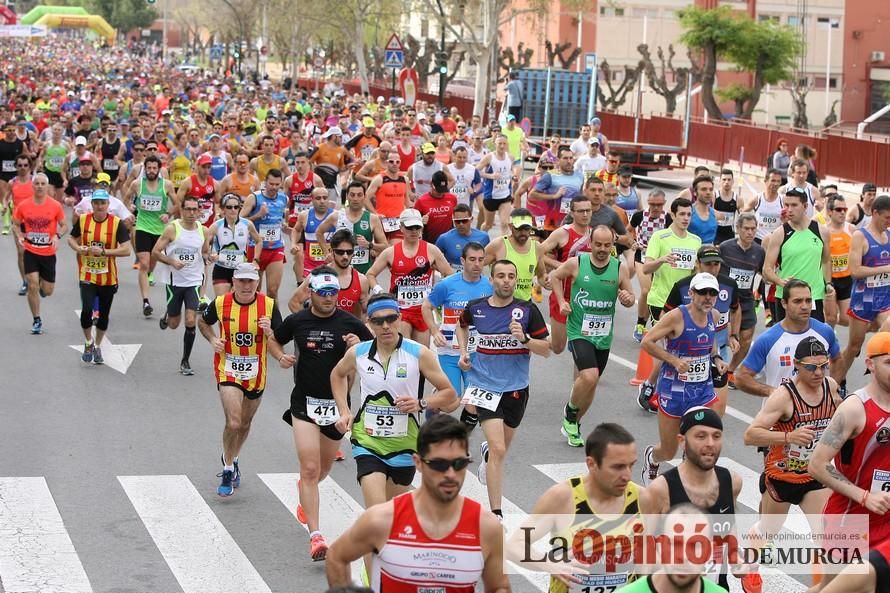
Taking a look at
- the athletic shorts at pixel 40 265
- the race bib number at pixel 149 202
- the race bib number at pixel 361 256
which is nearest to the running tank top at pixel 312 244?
the race bib number at pixel 361 256

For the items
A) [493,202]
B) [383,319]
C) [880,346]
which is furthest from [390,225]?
[880,346]

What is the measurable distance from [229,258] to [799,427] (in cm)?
857

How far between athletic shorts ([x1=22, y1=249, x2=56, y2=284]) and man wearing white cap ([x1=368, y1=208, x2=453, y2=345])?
17.9ft

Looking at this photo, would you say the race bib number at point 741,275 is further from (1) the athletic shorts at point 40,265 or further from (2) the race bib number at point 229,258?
(1) the athletic shorts at point 40,265

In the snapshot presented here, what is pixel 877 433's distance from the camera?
746 cm

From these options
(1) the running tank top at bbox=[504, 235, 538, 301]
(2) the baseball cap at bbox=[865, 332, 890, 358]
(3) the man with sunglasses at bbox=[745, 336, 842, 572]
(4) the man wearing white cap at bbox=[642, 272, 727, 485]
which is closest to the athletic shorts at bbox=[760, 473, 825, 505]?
(3) the man with sunglasses at bbox=[745, 336, 842, 572]

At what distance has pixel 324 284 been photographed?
9938mm

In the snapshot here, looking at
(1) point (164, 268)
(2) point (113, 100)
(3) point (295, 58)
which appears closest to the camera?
(1) point (164, 268)

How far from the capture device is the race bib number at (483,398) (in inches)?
418

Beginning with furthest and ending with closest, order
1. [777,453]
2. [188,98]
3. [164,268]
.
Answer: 1. [188,98]
2. [164,268]
3. [777,453]

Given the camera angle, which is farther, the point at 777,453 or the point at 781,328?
the point at 781,328

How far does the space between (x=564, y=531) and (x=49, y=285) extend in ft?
40.0

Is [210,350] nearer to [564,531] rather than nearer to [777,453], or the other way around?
[777,453]

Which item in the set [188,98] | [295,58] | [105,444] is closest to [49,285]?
[105,444]
